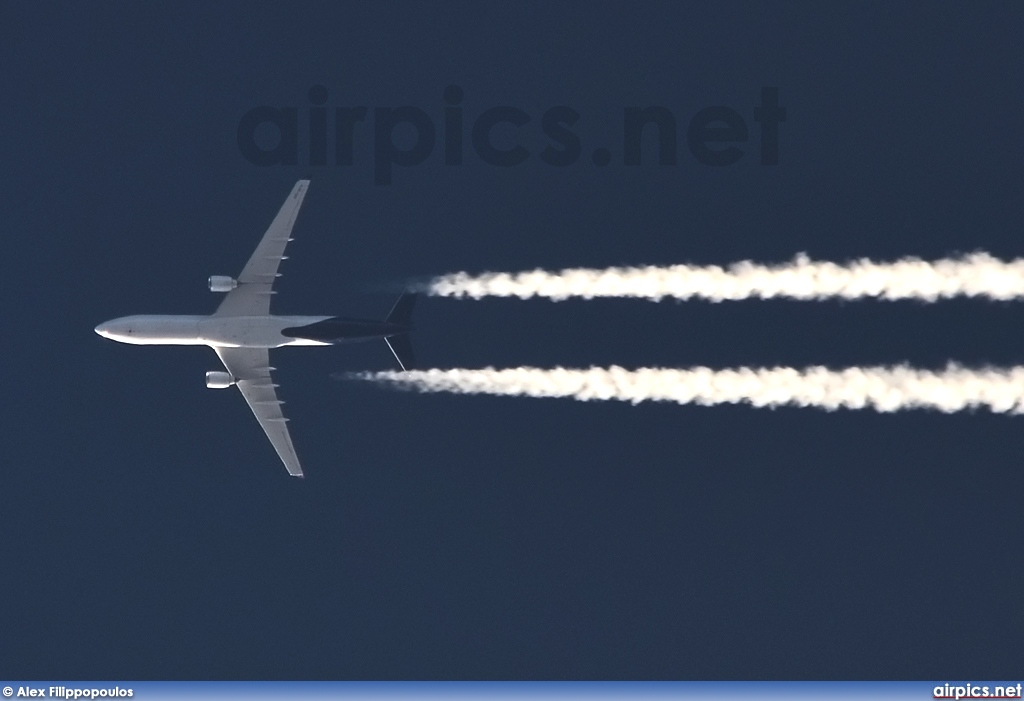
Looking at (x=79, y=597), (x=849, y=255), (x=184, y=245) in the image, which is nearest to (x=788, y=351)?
(x=849, y=255)

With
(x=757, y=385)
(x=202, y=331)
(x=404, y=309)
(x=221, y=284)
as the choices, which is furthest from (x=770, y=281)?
(x=202, y=331)

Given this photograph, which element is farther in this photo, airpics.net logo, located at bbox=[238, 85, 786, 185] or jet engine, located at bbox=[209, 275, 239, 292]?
airpics.net logo, located at bbox=[238, 85, 786, 185]

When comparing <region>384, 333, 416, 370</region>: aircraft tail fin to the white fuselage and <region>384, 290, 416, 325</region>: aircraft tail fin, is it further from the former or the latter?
the white fuselage

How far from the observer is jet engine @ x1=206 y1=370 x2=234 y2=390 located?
2115 inches

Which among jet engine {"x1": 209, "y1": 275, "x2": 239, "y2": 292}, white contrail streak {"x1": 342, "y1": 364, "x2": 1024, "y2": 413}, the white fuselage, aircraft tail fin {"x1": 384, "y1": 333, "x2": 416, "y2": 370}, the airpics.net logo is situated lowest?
white contrail streak {"x1": 342, "y1": 364, "x2": 1024, "y2": 413}

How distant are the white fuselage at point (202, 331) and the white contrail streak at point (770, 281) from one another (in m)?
5.54

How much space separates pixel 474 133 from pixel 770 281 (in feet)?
42.0

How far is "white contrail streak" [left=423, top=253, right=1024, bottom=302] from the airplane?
3.69 meters

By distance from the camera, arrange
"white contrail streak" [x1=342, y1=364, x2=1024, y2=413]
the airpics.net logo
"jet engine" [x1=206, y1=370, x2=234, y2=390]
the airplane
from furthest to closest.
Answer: the airpics.net logo
"jet engine" [x1=206, y1=370, x2=234, y2=390]
the airplane
"white contrail streak" [x1=342, y1=364, x2=1024, y2=413]

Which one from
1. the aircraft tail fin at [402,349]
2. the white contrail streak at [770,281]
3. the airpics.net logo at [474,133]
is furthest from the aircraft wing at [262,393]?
the airpics.net logo at [474,133]

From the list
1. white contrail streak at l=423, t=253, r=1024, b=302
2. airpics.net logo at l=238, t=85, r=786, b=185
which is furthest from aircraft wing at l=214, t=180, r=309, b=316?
white contrail streak at l=423, t=253, r=1024, b=302

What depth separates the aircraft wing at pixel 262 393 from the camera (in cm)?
5444

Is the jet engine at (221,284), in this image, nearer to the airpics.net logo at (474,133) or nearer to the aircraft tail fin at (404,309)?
the aircraft tail fin at (404,309)

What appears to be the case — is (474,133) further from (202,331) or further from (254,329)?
(202,331)
